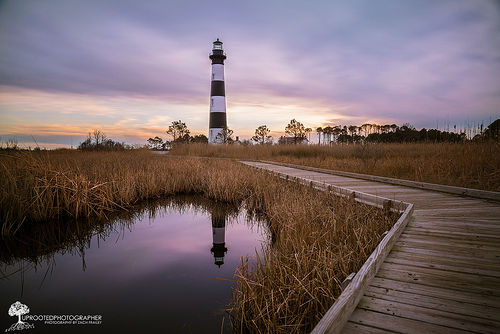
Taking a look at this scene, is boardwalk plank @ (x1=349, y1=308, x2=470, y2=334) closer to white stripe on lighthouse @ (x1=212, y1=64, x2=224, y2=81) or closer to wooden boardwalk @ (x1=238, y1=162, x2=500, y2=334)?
wooden boardwalk @ (x1=238, y1=162, x2=500, y2=334)

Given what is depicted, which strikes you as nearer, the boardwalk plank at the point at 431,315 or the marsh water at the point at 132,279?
the boardwalk plank at the point at 431,315

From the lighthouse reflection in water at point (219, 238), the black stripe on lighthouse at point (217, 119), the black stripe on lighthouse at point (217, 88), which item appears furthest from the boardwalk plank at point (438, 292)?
the black stripe on lighthouse at point (217, 88)

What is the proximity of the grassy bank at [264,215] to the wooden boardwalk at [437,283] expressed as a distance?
414 mm

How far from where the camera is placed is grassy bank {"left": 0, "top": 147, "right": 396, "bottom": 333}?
78.3 inches

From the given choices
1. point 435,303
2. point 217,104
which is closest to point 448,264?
point 435,303

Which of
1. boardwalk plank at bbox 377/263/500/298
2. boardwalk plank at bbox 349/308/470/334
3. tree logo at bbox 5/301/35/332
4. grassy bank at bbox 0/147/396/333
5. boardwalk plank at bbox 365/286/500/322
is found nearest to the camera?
boardwalk plank at bbox 349/308/470/334

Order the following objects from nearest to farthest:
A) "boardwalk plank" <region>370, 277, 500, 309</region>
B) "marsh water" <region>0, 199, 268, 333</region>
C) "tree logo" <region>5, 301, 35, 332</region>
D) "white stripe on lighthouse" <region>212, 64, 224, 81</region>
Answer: "boardwalk plank" <region>370, 277, 500, 309</region> → "tree logo" <region>5, 301, 35, 332</region> → "marsh water" <region>0, 199, 268, 333</region> → "white stripe on lighthouse" <region>212, 64, 224, 81</region>

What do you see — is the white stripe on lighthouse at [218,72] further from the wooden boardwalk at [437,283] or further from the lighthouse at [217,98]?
the wooden boardwalk at [437,283]

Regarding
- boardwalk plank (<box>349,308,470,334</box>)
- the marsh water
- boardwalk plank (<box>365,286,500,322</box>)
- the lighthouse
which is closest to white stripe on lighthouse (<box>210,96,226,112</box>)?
the lighthouse

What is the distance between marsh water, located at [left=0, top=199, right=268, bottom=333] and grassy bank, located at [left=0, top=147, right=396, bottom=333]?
433 mm

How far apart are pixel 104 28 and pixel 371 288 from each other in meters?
13.2

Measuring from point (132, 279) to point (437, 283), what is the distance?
3.35 meters

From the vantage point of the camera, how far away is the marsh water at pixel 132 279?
2396 millimetres

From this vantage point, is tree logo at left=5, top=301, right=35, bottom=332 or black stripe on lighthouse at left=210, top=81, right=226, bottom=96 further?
black stripe on lighthouse at left=210, top=81, right=226, bottom=96
